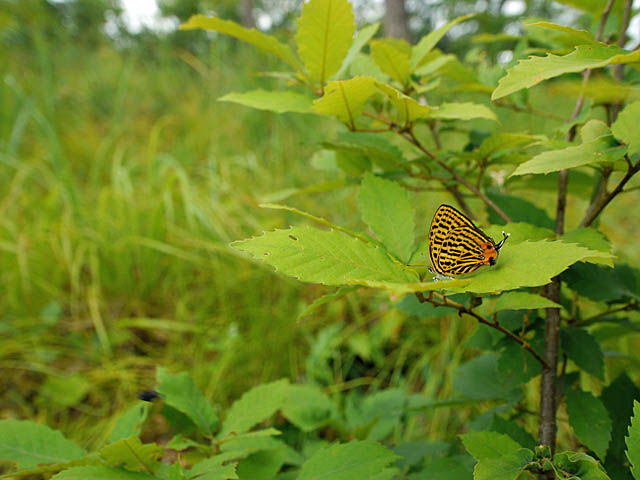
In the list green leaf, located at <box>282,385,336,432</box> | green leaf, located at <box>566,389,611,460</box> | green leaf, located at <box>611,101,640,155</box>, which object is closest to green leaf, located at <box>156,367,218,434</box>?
green leaf, located at <box>282,385,336,432</box>

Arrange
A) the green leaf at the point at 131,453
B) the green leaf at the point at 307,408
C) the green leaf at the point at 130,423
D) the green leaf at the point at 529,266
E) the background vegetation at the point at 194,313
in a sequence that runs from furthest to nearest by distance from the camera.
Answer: the background vegetation at the point at 194,313, the green leaf at the point at 307,408, the green leaf at the point at 130,423, the green leaf at the point at 131,453, the green leaf at the point at 529,266

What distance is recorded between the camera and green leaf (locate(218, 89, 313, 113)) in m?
0.51

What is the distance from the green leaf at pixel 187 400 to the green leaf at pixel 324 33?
474mm

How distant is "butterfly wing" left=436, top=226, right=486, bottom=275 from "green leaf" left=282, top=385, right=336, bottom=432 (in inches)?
20.6

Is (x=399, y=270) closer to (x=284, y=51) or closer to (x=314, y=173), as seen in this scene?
(x=284, y=51)

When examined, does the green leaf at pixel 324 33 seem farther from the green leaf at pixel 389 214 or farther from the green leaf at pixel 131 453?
the green leaf at pixel 131 453

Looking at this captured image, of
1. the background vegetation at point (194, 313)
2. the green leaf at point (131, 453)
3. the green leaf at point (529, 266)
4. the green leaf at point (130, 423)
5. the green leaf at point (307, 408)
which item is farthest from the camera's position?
the background vegetation at point (194, 313)

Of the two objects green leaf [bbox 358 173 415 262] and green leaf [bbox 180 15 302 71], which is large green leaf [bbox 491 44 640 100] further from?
green leaf [bbox 180 15 302 71]

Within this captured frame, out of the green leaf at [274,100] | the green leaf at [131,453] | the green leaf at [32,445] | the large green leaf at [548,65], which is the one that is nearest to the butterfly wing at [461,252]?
the large green leaf at [548,65]

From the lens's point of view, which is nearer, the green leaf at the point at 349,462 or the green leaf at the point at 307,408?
the green leaf at the point at 349,462

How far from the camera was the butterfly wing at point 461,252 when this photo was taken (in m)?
0.39

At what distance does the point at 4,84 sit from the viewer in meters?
2.12

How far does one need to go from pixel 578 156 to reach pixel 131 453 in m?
0.57

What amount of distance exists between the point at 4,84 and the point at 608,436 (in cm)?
283
